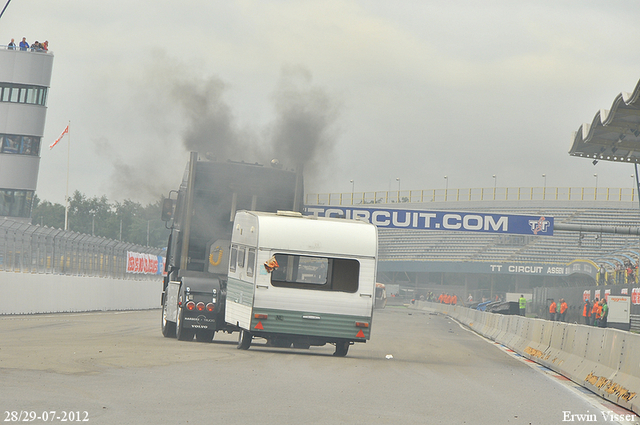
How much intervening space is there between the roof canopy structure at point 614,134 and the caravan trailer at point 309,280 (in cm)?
893

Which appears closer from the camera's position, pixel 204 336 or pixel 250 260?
pixel 250 260

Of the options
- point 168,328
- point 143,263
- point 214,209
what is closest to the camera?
point 214,209

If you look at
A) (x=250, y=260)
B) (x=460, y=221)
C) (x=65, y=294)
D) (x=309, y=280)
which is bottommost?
(x=65, y=294)

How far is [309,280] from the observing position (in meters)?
16.8

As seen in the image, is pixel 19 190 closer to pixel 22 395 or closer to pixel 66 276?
pixel 66 276

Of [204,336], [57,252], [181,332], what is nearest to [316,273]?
[181,332]

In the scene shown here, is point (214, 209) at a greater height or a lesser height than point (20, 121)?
lesser

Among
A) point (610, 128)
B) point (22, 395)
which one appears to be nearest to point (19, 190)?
point (610, 128)

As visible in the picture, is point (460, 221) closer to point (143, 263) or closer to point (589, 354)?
point (143, 263)

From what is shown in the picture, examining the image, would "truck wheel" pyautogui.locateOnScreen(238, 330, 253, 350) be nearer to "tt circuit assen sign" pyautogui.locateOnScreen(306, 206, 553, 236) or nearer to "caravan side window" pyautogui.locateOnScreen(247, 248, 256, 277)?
"caravan side window" pyautogui.locateOnScreen(247, 248, 256, 277)

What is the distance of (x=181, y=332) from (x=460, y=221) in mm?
32284

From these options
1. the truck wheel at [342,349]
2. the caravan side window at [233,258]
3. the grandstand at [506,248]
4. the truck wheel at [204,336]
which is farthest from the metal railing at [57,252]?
the grandstand at [506,248]

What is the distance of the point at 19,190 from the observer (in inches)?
2384

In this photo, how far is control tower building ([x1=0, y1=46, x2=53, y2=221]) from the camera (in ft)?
192
